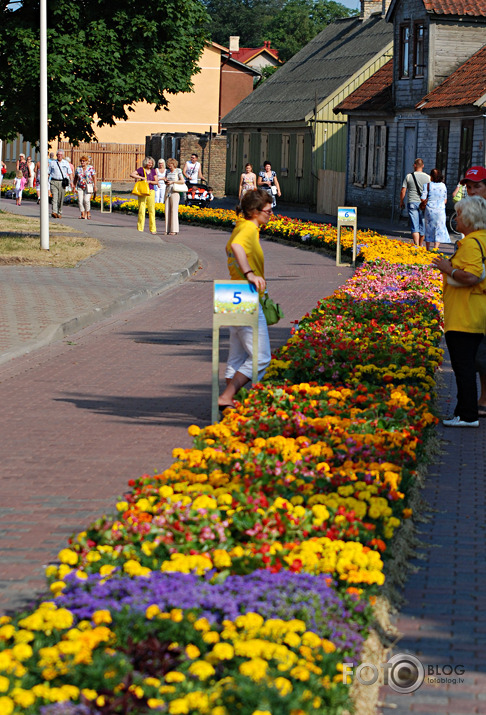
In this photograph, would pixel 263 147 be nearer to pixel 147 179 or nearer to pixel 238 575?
pixel 147 179

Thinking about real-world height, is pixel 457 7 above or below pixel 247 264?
above

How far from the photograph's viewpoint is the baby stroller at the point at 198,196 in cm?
4322

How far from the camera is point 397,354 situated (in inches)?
393

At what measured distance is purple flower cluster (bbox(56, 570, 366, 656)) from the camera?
165 inches

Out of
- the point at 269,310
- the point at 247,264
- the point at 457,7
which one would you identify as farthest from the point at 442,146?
the point at 247,264

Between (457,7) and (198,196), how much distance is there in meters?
11.5

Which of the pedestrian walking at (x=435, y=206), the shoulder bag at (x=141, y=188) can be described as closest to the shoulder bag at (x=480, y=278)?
the pedestrian walking at (x=435, y=206)

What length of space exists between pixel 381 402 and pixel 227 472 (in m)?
2.14

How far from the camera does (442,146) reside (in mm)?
37688

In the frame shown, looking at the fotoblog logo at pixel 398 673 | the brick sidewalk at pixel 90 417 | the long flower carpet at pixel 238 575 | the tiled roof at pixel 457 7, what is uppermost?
the tiled roof at pixel 457 7

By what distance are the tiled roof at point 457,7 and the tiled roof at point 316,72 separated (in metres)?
7.78

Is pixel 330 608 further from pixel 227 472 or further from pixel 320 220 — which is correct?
pixel 320 220

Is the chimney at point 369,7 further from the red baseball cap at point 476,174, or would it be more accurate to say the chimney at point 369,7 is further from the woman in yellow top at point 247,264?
the woman in yellow top at point 247,264

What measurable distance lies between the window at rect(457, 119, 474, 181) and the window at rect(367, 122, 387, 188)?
6.43 metres
